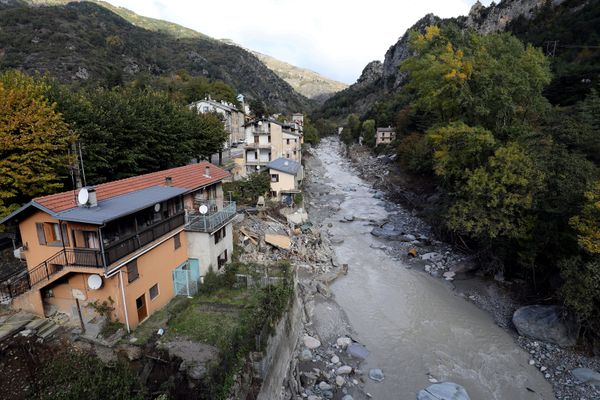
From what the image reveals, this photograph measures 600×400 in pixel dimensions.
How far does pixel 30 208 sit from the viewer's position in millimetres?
12055

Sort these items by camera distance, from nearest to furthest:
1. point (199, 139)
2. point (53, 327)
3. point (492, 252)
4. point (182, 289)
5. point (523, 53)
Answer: point (53, 327)
point (182, 289)
point (492, 252)
point (523, 53)
point (199, 139)

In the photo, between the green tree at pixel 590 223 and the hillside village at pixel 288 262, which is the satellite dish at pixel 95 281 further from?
the green tree at pixel 590 223

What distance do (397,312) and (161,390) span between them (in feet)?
48.3

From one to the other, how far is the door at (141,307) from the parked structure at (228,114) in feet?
129

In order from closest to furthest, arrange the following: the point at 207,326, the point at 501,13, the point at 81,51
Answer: the point at 207,326, the point at 81,51, the point at 501,13

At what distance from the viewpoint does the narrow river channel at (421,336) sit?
14.9 metres

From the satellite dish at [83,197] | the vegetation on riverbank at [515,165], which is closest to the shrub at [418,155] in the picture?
the vegetation on riverbank at [515,165]

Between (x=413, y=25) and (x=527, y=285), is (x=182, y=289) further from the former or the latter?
(x=413, y=25)

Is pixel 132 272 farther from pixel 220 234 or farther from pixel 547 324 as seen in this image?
pixel 547 324

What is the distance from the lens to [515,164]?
805 inches

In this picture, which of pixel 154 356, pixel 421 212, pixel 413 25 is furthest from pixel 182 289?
pixel 413 25

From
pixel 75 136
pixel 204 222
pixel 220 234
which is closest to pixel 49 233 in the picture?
pixel 204 222

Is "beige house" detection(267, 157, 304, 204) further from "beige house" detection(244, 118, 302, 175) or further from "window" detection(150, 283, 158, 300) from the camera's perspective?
"window" detection(150, 283, 158, 300)

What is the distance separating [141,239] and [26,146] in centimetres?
809
